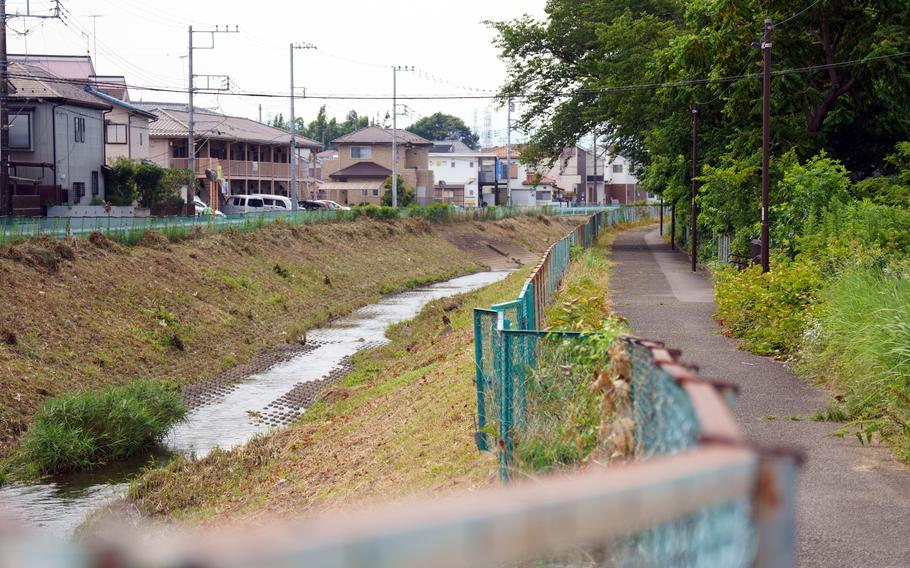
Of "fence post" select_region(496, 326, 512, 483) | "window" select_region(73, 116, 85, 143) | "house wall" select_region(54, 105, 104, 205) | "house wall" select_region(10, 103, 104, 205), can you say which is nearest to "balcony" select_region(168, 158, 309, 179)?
"house wall" select_region(54, 105, 104, 205)

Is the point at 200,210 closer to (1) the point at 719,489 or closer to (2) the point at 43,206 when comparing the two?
(2) the point at 43,206

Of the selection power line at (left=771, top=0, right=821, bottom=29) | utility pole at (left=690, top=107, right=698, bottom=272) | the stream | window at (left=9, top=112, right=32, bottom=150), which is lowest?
the stream

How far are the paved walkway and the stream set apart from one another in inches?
297

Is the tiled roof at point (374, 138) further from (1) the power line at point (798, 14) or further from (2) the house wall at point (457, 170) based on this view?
(1) the power line at point (798, 14)

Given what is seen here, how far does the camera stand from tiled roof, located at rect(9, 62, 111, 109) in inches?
1627

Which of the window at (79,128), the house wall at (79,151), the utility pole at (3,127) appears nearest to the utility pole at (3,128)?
the utility pole at (3,127)

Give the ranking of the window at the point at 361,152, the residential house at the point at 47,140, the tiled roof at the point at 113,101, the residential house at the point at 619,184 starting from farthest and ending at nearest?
the residential house at the point at 619,184 → the window at the point at 361,152 → the tiled roof at the point at 113,101 → the residential house at the point at 47,140

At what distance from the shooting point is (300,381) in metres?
22.8

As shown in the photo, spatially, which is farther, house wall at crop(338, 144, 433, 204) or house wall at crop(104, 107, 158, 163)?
house wall at crop(338, 144, 433, 204)

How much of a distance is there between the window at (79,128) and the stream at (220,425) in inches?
762

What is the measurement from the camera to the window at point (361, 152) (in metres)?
86.4

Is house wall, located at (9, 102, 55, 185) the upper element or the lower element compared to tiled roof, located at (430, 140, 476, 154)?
lower

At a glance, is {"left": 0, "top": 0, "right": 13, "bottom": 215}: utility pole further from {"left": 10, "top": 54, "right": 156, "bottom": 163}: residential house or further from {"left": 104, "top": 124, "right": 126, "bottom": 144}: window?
{"left": 104, "top": 124, "right": 126, "bottom": 144}: window

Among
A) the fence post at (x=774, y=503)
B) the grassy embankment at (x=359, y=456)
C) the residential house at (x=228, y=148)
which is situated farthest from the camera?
the residential house at (x=228, y=148)
